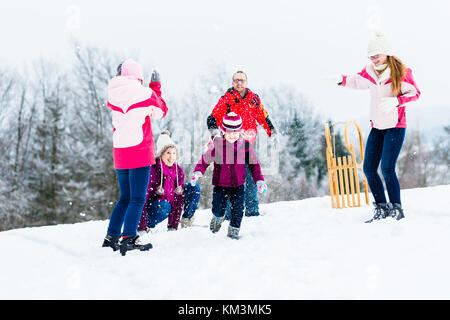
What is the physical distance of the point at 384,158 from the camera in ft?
13.3

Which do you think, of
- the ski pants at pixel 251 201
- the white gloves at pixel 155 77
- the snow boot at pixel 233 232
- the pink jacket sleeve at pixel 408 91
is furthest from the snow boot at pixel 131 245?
the pink jacket sleeve at pixel 408 91

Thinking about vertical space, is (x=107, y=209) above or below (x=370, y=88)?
below

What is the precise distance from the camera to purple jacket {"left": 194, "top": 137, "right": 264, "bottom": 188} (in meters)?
4.14

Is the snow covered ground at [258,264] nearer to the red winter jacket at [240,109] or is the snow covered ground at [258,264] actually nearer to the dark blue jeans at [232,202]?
the dark blue jeans at [232,202]

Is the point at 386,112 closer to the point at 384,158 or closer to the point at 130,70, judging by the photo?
the point at 384,158

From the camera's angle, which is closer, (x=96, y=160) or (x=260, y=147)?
(x=260, y=147)

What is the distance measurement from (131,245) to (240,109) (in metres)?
2.40

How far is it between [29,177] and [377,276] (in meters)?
21.7

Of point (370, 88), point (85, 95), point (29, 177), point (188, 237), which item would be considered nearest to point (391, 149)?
point (370, 88)

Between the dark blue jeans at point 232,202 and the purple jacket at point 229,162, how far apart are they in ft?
0.29

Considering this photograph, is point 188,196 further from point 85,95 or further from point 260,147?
point 85,95

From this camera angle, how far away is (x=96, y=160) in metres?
19.5

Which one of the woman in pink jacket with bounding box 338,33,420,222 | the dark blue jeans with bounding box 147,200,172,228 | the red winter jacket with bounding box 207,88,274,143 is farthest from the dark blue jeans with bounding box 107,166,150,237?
the woman in pink jacket with bounding box 338,33,420,222
